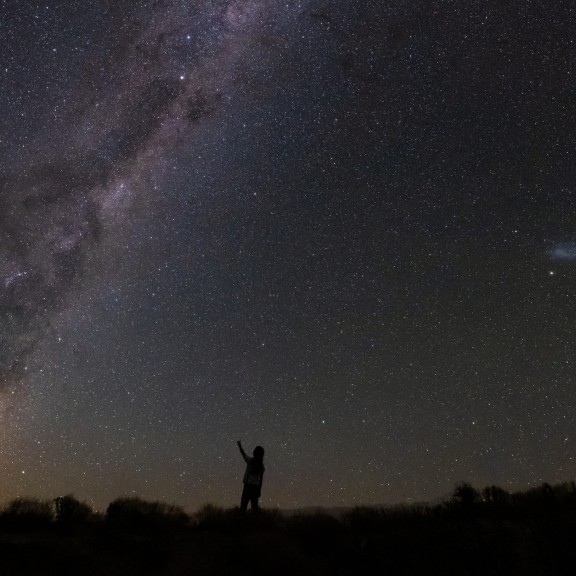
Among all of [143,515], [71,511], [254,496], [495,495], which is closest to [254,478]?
[254,496]

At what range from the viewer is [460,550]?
1054 centimetres

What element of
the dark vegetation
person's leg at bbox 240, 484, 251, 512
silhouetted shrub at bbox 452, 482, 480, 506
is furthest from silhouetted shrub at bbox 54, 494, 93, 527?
silhouetted shrub at bbox 452, 482, 480, 506

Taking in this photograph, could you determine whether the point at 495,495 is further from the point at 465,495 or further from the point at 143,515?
the point at 143,515

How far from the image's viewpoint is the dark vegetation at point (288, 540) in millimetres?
9680

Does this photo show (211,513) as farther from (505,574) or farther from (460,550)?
(505,574)

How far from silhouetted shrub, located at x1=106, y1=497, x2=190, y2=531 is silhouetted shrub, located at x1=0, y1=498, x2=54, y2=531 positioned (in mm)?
1357

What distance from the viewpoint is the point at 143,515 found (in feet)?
40.0

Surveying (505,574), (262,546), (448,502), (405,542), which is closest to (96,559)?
(262,546)

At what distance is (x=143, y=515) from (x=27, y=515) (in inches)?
101

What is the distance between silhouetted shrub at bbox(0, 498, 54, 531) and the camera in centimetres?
1155

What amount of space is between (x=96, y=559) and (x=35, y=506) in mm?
3522

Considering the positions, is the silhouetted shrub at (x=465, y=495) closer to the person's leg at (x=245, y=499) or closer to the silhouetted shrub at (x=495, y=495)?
the silhouetted shrub at (x=495, y=495)

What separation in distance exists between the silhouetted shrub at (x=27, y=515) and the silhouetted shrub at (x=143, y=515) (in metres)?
1.36

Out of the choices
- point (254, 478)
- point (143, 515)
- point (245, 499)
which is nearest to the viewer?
point (143, 515)
